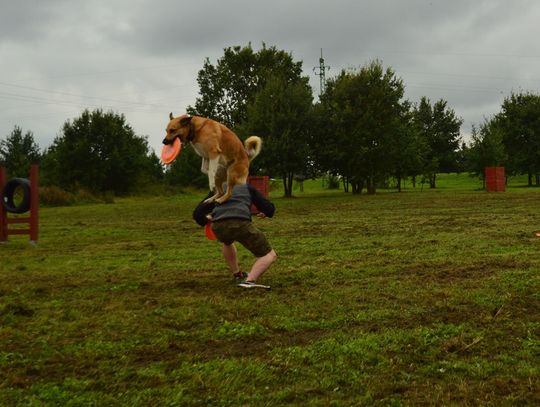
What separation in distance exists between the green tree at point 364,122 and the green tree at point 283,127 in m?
2.04

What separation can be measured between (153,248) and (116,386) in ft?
25.4

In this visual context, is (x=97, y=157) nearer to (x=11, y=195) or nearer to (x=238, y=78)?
(x=238, y=78)

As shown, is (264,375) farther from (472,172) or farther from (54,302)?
(472,172)

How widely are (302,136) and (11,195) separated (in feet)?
87.0

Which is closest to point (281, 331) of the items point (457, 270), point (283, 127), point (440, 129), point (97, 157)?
point (457, 270)

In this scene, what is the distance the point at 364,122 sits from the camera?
37688mm

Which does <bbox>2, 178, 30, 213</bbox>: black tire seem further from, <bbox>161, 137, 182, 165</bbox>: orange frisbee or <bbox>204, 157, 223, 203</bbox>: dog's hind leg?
<bbox>204, 157, 223, 203</bbox>: dog's hind leg

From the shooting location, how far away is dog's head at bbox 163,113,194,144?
630cm

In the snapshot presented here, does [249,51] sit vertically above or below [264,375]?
above

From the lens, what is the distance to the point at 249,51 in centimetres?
5175

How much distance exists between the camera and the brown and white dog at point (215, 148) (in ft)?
20.8

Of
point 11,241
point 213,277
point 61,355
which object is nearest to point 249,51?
point 11,241

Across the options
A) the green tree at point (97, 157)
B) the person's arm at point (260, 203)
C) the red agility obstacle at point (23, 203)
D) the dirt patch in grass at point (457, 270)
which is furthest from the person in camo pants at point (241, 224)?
the green tree at point (97, 157)

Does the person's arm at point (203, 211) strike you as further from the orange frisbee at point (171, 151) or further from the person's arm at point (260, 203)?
the orange frisbee at point (171, 151)
